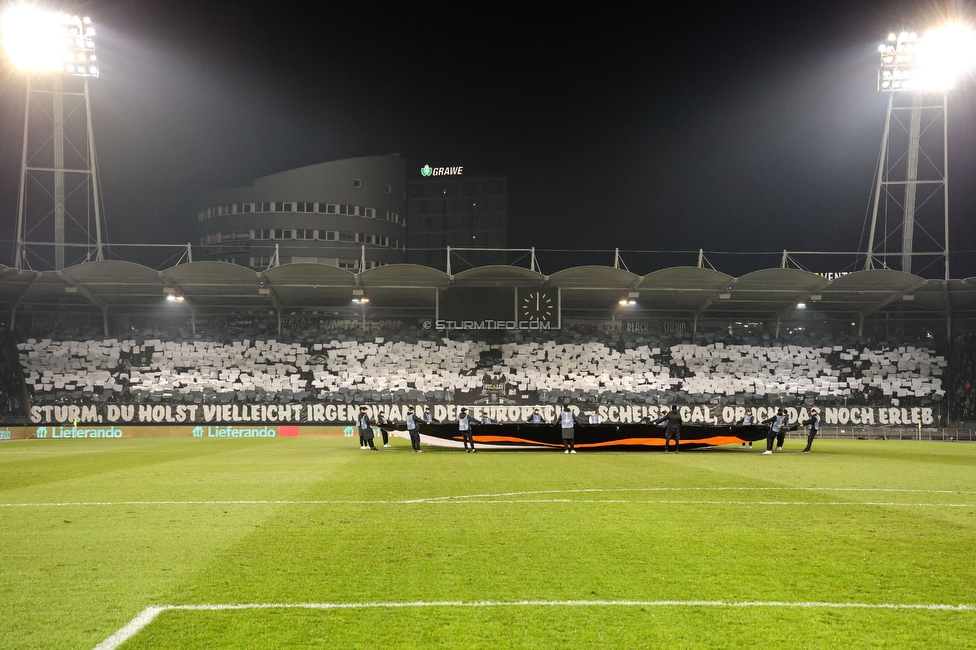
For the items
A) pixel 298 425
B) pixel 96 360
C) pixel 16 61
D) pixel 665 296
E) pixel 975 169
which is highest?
pixel 16 61

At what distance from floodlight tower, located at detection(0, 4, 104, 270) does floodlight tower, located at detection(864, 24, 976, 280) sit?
40.0 meters

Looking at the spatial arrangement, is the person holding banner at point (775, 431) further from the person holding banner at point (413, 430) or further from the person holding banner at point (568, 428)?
the person holding banner at point (413, 430)

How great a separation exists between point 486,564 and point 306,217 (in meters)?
60.0

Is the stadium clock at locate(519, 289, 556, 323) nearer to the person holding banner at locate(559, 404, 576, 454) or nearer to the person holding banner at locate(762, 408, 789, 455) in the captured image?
the person holding banner at locate(559, 404, 576, 454)

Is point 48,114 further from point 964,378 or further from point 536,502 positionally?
point 964,378

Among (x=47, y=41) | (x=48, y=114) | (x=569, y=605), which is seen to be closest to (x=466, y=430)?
(x=569, y=605)

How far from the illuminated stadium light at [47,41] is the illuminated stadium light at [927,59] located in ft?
130

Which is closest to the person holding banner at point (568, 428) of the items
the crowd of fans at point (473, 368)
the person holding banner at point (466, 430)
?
the person holding banner at point (466, 430)

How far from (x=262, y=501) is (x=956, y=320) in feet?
152

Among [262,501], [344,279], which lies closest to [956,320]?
[344,279]

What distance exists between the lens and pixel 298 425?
39.7 metres

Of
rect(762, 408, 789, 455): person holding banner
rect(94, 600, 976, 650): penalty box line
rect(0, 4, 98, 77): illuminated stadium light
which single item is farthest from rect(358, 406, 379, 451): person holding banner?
rect(0, 4, 98, 77): illuminated stadium light

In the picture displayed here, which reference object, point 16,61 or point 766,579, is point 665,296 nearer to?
point 16,61

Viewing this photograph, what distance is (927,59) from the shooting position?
→ 1537 inches
